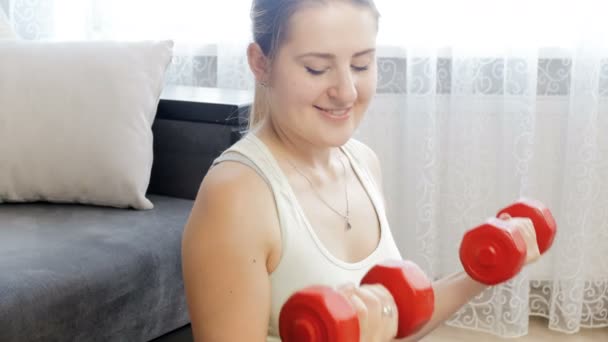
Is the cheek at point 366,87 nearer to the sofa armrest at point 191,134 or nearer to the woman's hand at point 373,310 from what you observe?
the woman's hand at point 373,310

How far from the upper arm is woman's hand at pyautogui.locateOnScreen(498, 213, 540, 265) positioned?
397 mm

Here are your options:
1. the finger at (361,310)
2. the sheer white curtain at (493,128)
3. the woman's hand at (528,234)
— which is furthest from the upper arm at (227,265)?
the sheer white curtain at (493,128)

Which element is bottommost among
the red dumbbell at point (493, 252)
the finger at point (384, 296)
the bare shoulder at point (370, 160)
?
the red dumbbell at point (493, 252)

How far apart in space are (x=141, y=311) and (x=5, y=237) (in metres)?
0.30

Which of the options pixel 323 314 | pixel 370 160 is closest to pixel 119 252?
pixel 370 160

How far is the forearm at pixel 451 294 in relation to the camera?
140cm

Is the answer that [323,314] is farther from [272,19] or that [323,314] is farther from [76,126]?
[76,126]

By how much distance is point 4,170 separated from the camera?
196cm

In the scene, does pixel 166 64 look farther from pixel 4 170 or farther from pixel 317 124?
pixel 317 124

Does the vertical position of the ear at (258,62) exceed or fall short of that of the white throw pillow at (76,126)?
it exceeds it

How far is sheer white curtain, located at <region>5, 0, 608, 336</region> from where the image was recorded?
2.41 metres

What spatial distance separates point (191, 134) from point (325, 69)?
86 centimetres

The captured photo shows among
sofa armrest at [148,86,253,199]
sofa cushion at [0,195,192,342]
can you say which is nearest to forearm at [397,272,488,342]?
sofa cushion at [0,195,192,342]

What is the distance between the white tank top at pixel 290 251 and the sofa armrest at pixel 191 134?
0.66 meters
